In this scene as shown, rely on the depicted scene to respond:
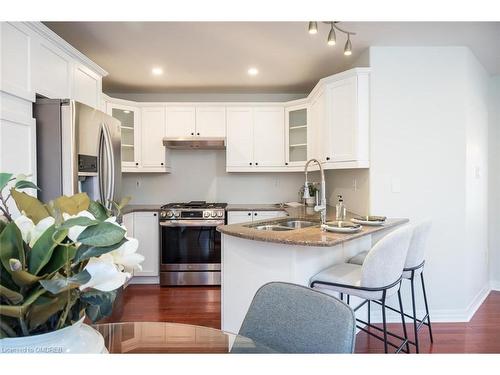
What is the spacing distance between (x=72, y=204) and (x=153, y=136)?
360 centimetres

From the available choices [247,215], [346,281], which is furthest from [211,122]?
[346,281]

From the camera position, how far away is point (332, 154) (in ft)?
10.1

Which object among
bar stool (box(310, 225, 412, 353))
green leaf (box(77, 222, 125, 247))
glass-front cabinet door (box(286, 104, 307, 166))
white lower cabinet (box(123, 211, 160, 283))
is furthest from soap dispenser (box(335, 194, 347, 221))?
green leaf (box(77, 222, 125, 247))

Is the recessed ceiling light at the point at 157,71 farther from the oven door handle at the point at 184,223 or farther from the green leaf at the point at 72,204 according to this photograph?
the green leaf at the point at 72,204

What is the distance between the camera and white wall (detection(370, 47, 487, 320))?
282 centimetres

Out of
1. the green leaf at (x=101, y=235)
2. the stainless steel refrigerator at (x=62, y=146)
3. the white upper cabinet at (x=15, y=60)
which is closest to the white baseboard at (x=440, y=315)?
the stainless steel refrigerator at (x=62, y=146)

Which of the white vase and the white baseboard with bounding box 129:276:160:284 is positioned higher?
the white vase

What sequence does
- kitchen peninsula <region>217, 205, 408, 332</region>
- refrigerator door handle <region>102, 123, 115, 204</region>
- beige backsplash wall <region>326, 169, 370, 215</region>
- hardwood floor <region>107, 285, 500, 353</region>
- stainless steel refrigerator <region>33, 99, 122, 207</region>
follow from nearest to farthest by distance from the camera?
kitchen peninsula <region>217, 205, 408, 332</region>, stainless steel refrigerator <region>33, 99, 122, 207</region>, hardwood floor <region>107, 285, 500, 353</region>, refrigerator door handle <region>102, 123, 115, 204</region>, beige backsplash wall <region>326, 169, 370, 215</region>

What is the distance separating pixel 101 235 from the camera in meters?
0.61

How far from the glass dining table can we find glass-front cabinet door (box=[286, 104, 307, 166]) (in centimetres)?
302

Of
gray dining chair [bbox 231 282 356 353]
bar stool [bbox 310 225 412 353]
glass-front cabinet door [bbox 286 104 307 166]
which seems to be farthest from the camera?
glass-front cabinet door [bbox 286 104 307 166]

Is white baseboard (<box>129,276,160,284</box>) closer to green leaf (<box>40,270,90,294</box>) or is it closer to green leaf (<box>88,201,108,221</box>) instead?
green leaf (<box>88,201,108,221</box>)
